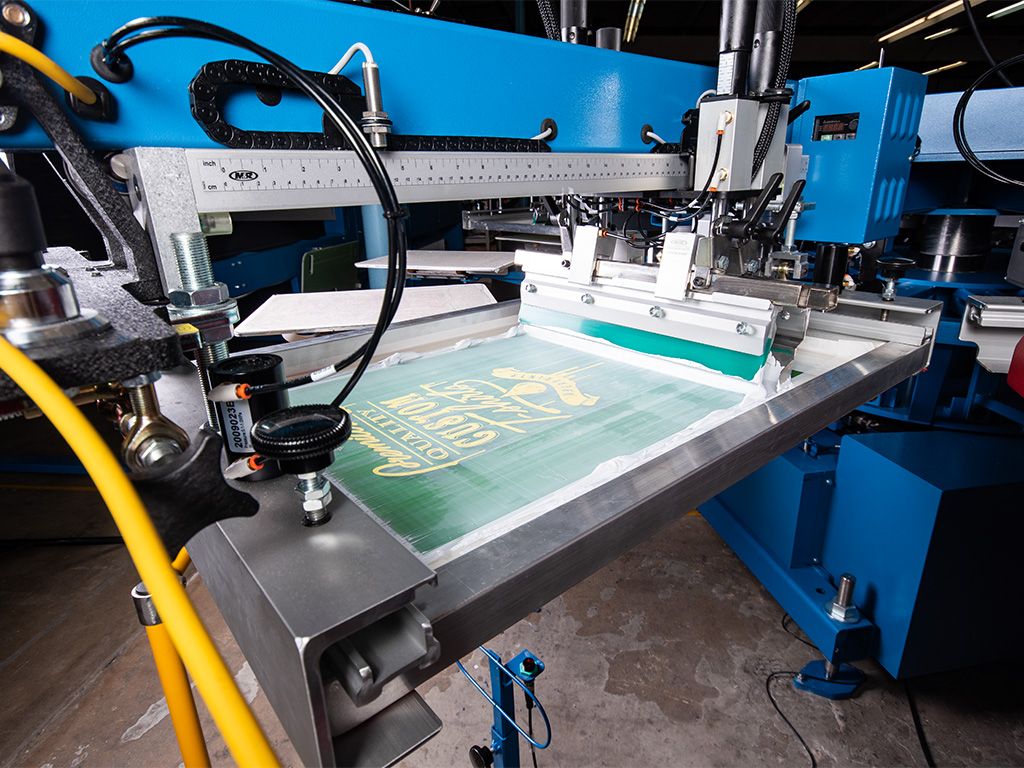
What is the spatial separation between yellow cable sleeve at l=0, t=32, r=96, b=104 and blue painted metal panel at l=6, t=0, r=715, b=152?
31mm

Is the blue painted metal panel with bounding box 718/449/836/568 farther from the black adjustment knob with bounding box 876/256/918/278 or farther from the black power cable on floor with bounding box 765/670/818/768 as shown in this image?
the black adjustment knob with bounding box 876/256/918/278

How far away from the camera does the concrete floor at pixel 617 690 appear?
4.81ft

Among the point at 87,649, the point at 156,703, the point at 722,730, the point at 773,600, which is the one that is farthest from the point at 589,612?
the point at 87,649

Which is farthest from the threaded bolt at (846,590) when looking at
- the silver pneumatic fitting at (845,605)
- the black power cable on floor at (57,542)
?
the black power cable on floor at (57,542)

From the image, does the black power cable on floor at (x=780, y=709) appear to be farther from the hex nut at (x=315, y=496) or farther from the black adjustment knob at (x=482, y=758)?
the hex nut at (x=315, y=496)

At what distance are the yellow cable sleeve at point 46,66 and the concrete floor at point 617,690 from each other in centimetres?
154

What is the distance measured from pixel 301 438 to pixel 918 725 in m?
1.84

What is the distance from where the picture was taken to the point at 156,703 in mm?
1614

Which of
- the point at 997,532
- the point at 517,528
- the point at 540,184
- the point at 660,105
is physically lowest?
the point at 997,532

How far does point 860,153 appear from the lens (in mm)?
1539

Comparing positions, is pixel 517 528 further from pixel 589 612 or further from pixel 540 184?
pixel 589 612

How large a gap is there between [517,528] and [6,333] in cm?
49

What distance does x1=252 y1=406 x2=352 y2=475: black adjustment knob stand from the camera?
1.64ft

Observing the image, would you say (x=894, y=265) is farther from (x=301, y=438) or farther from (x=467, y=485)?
(x=301, y=438)
